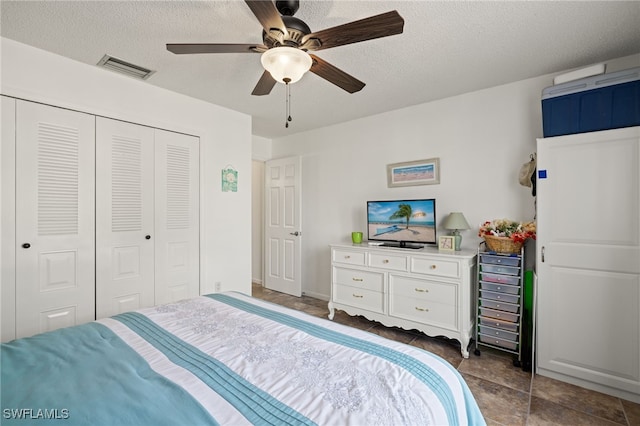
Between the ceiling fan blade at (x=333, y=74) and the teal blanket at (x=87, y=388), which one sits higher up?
the ceiling fan blade at (x=333, y=74)

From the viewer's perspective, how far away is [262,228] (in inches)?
209

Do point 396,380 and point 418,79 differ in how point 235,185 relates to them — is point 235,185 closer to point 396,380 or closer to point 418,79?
point 418,79

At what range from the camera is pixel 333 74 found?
1899mm

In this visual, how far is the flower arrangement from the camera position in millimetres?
2518

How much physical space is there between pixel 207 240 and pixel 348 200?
187 centimetres

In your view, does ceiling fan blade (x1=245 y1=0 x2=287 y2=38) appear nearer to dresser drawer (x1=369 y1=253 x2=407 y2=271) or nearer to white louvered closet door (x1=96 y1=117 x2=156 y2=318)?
white louvered closet door (x1=96 y1=117 x2=156 y2=318)

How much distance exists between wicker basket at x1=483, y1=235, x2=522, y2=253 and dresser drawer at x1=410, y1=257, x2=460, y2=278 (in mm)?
348

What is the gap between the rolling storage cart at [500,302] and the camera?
8.19ft

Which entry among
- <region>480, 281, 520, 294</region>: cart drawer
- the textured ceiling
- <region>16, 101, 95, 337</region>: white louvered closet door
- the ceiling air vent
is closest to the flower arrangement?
<region>480, 281, 520, 294</region>: cart drawer

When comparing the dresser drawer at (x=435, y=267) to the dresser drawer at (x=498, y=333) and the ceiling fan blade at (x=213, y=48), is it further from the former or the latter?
the ceiling fan blade at (x=213, y=48)

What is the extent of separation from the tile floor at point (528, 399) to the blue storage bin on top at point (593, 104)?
75.1 inches

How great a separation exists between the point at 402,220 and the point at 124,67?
306cm

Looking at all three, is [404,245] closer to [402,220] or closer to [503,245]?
[402,220]

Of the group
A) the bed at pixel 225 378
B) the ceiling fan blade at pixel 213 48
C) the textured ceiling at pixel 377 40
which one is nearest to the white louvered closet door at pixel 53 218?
the textured ceiling at pixel 377 40
